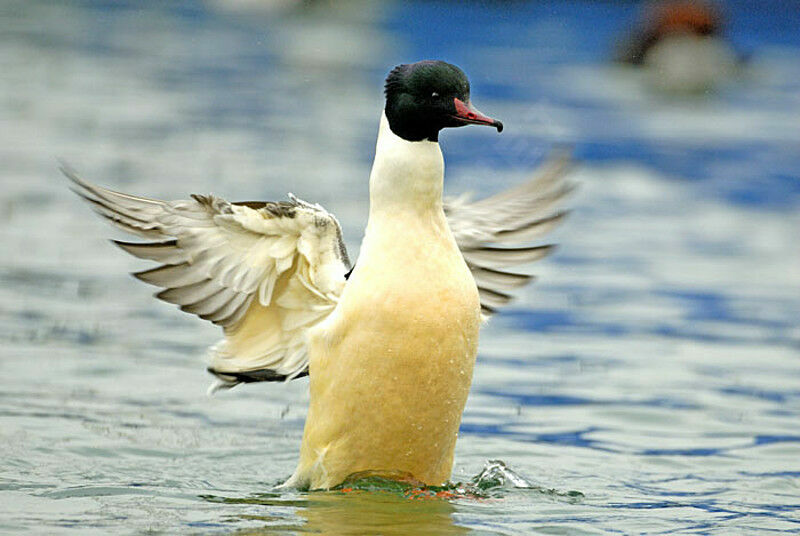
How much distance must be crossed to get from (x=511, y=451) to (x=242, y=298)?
1980 millimetres

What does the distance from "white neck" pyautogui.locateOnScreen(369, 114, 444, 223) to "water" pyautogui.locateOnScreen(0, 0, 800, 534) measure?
1264 millimetres

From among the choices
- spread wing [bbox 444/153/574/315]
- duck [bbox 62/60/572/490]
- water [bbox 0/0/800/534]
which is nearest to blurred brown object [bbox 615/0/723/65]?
water [bbox 0/0/800/534]

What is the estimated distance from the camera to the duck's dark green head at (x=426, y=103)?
20.2 ft

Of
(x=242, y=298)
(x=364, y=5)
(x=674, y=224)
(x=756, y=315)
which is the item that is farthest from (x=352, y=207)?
(x=364, y=5)

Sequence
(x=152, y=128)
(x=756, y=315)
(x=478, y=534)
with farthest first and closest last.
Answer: (x=152, y=128) < (x=756, y=315) < (x=478, y=534)

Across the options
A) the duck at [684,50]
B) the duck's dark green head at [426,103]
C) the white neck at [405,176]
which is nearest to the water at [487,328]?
the duck at [684,50]

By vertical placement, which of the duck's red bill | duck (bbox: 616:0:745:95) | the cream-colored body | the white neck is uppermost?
duck (bbox: 616:0:745:95)

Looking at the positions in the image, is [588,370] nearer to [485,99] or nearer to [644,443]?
[644,443]

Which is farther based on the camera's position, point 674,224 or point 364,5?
point 364,5

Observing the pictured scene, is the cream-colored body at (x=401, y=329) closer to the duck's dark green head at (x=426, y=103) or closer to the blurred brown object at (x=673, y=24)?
the duck's dark green head at (x=426, y=103)

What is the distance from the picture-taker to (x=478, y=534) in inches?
237

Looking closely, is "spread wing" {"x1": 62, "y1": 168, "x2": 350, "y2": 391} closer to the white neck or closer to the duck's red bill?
the white neck

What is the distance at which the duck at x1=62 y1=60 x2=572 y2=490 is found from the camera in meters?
6.22

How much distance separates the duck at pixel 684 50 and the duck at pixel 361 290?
16.5 m
